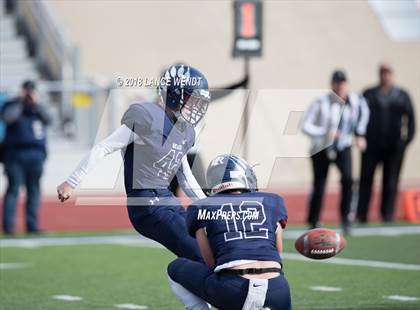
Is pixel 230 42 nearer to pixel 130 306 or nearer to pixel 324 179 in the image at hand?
pixel 324 179

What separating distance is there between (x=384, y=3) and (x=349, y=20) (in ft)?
46.8

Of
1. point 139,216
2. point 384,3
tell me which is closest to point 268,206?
point 139,216

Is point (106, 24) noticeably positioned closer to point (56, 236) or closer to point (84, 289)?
point (56, 236)

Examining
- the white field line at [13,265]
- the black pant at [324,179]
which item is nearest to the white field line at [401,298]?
the white field line at [13,265]

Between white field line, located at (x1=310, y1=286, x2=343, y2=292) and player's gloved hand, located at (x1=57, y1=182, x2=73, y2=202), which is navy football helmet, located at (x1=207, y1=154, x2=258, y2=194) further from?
white field line, located at (x1=310, y1=286, x2=343, y2=292)

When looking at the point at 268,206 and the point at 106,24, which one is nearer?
the point at 268,206

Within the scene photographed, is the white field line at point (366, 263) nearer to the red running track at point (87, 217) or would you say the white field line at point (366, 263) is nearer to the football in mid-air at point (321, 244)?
the football in mid-air at point (321, 244)

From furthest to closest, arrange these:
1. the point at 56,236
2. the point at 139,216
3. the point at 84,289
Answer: the point at 56,236 → the point at 84,289 → the point at 139,216

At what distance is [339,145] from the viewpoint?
14.2 meters

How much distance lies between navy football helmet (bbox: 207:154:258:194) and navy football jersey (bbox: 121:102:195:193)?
734mm

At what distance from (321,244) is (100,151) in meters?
1.48

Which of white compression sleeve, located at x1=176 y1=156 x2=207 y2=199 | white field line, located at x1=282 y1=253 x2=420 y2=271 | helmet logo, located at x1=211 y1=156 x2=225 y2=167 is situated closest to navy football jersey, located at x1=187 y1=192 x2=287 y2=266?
helmet logo, located at x1=211 y1=156 x2=225 y2=167

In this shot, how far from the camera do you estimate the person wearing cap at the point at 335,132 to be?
14.1 meters

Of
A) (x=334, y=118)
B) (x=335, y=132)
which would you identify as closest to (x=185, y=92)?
(x=335, y=132)
